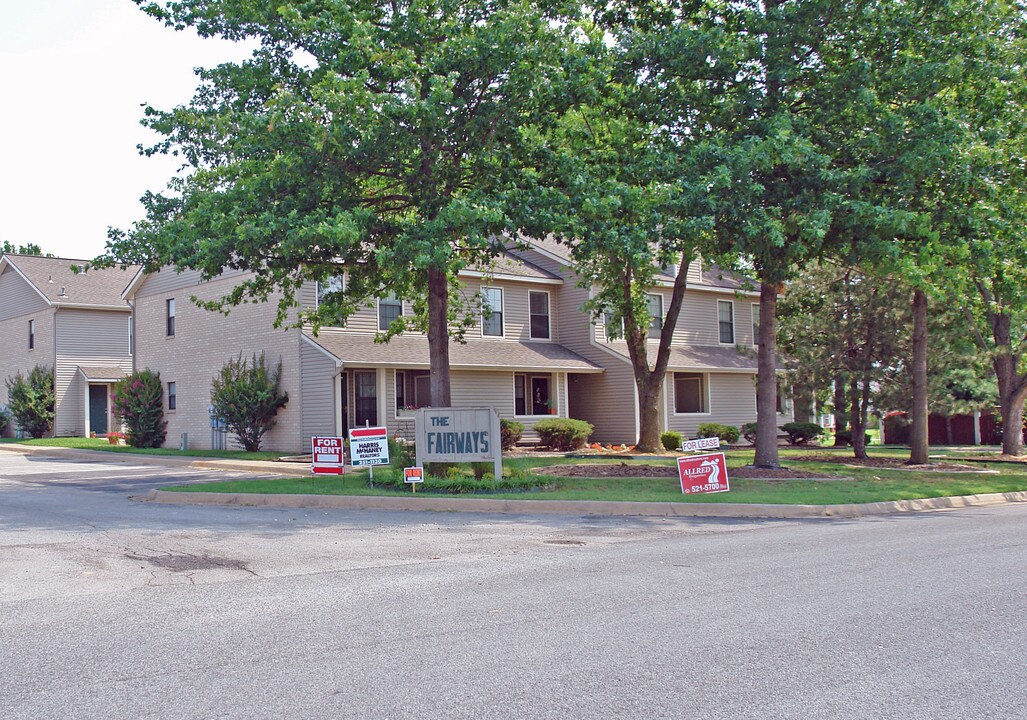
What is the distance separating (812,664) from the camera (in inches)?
244

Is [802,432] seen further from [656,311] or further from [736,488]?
[736,488]

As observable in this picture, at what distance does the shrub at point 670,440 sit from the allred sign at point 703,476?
14208 mm

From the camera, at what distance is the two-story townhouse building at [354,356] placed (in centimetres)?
2855

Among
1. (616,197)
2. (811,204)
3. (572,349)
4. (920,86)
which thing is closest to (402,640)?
(616,197)

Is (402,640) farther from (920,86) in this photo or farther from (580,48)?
(920,86)

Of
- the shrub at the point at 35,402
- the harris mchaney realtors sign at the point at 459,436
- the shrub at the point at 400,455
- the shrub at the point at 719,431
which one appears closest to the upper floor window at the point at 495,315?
the shrub at the point at 719,431

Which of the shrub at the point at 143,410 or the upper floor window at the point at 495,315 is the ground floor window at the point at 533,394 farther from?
the shrub at the point at 143,410

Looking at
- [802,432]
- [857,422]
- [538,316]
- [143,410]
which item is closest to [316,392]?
[143,410]

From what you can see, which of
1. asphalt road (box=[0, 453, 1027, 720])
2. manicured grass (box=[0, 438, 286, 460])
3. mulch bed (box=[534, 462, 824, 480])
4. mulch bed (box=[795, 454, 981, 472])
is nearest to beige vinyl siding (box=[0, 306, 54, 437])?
manicured grass (box=[0, 438, 286, 460])

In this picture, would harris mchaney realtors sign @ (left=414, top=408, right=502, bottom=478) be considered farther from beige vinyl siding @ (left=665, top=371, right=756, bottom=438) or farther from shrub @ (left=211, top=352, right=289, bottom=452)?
beige vinyl siding @ (left=665, top=371, right=756, bottom=438)

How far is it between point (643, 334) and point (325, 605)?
21895mm

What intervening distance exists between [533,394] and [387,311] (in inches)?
262

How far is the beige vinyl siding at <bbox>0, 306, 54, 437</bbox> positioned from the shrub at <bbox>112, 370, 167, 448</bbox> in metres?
8.26

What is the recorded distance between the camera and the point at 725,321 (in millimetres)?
38938
